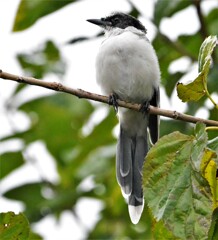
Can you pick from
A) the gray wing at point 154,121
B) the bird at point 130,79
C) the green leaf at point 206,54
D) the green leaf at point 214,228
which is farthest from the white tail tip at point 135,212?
the green leaf at point 206,54

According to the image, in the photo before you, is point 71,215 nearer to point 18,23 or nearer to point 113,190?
point 113,190

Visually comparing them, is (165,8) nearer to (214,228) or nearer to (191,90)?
(191,90)

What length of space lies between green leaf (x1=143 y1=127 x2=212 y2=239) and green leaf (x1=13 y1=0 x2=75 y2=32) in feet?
6.45

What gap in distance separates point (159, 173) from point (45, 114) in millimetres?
3119

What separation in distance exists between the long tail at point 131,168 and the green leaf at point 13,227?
1369 mm

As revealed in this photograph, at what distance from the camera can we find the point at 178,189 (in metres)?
2.61

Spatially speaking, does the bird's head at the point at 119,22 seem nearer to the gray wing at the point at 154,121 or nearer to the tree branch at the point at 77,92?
the gray wing at the point at 154,121

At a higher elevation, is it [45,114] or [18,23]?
[18,23]

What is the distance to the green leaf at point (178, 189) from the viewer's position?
248 cm

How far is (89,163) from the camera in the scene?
510 cm

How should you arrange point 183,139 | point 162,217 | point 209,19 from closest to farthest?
point 162,217
point 183,139
point 209,19

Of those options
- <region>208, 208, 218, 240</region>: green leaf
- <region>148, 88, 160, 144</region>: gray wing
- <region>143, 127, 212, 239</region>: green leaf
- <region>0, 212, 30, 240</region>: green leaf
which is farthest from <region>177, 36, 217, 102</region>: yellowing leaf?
<region>148, 88, 160, 144</region>: gray wing

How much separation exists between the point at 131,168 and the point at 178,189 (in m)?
2.29

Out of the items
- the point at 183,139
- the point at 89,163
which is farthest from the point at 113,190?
the point at 183,139
